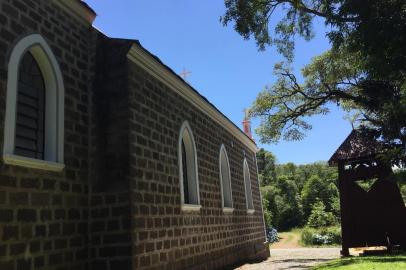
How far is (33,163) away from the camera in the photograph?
6.49 m

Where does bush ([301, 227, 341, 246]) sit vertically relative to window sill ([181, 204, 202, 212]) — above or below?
below

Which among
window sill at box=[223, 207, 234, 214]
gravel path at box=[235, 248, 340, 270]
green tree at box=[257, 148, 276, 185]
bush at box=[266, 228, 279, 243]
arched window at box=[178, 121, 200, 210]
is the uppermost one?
Result: green tree at box=[257, 148, 276, 185]

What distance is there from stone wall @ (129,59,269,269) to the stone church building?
0.04 m

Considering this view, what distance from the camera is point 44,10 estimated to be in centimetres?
745

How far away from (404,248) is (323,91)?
698 centimetres

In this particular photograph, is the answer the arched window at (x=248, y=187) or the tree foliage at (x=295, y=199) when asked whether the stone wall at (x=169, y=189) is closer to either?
the arched window at (x=248, y=187)

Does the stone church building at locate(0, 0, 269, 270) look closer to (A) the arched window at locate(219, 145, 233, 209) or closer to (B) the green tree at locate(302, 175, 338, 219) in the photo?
(A) the arched window at locate(219, 145, 233, 209)

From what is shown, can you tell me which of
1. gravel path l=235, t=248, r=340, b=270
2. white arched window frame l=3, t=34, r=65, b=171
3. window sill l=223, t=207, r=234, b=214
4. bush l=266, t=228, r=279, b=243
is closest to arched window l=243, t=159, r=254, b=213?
gravel path l=235, t=248, r=340, b=270

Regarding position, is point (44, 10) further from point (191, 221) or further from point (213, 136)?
point (213, 136)

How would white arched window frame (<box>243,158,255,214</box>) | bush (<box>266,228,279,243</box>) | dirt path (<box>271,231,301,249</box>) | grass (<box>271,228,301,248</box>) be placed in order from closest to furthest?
1. white arched window frame (<box>243,158,255,214</box>)
2. dirt path (<box>271,231,301,249</box>)
3. grass (<box>271,228,301,248</box>)
4. bush (<box>266,228,279,243</box>)

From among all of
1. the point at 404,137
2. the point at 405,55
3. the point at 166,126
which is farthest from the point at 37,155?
the point at 404,137

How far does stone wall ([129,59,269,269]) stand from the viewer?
27.5ft

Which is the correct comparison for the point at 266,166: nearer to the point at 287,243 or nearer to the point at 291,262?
the point at 287,243

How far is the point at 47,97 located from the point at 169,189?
352 cm
